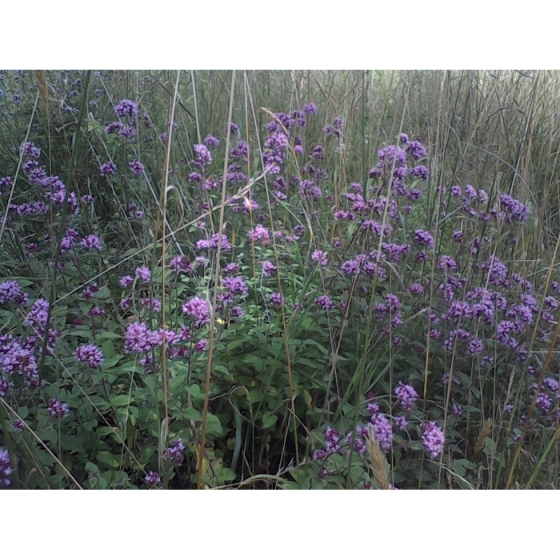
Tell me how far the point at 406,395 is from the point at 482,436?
25 cm

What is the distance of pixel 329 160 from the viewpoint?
167 cm

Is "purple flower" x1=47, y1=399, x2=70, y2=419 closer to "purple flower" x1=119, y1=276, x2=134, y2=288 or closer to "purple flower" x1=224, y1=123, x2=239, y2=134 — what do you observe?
"purple flower" x1=119, y1=276, x2=134, y2=288

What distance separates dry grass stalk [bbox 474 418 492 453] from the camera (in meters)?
1.59

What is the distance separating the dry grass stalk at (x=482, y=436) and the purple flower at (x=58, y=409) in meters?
1.20

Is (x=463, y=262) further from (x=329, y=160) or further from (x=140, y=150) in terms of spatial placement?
(x=140, y=150)

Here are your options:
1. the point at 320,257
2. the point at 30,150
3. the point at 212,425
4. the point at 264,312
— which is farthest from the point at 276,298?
the point at 30,150

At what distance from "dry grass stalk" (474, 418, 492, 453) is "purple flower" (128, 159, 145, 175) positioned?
1269 mm

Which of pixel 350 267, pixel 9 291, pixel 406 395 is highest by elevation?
pixel 350 267

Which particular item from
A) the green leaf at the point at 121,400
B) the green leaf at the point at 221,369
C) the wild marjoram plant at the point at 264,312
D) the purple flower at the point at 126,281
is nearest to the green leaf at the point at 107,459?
the wild marjoram plant at the point at 264,312

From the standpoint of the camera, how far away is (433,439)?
5.21 feet

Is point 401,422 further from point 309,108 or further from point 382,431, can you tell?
point 309,108

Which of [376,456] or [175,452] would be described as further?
[175,452]

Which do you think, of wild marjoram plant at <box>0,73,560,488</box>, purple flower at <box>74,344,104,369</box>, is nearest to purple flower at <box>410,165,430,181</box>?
wild marjoram plant at <box>0,73,560,488</box>
